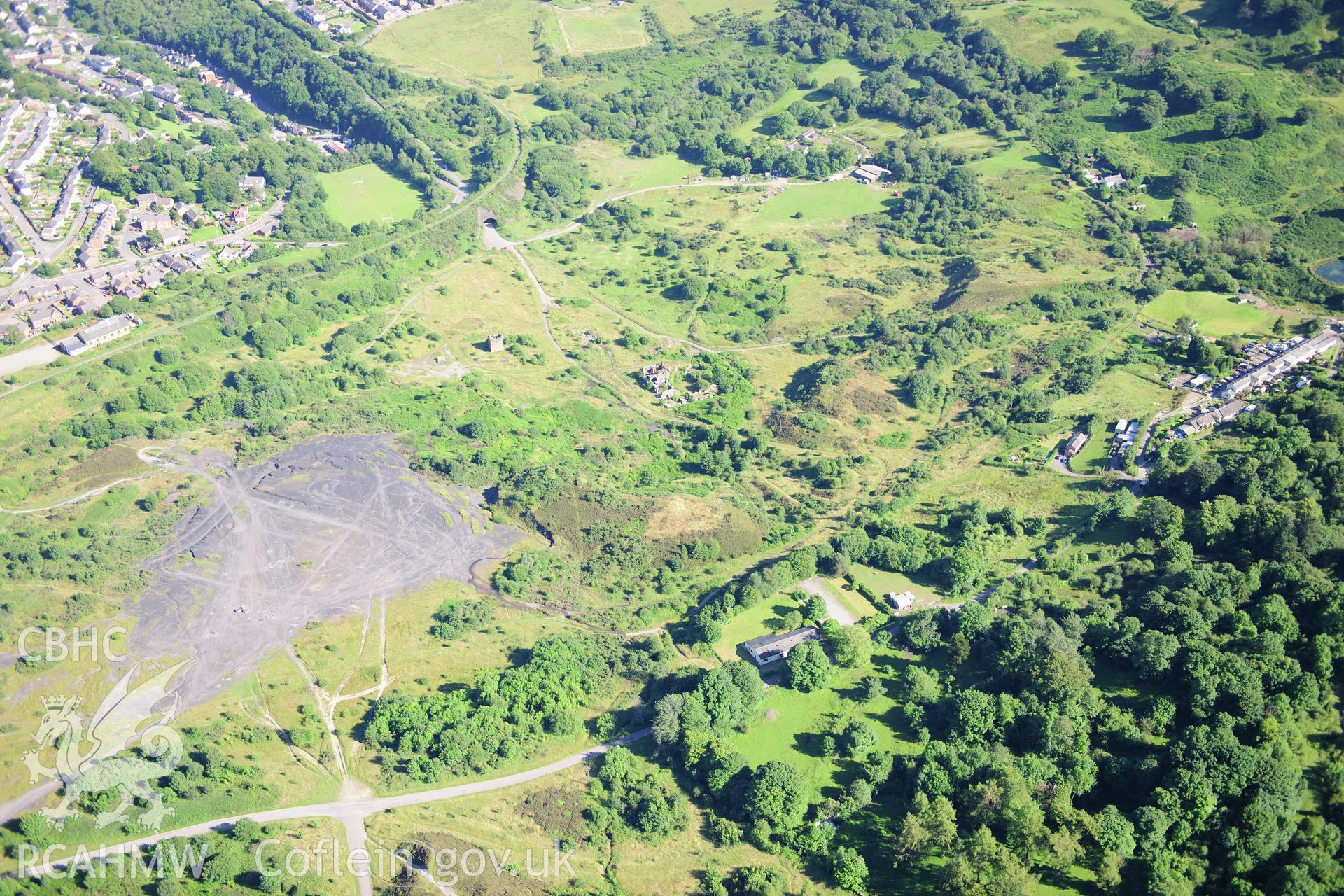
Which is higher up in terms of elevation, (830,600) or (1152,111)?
(1152,111)

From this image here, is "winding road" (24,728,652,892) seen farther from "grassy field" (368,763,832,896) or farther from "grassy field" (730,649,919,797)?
"grassy field" (730,649,919,797)

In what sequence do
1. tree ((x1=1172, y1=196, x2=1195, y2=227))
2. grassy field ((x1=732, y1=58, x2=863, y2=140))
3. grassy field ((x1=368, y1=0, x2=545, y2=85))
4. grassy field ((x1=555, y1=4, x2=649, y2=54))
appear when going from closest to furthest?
1. tree ((x1=1172, y1=196, x2=1195, y2=227))
2. grassy field ((x1=732, y1=58, x2=863, y2=140))
3. grassy field ((x1=368, y1=0, x2=545, y2=85))
4. grassy field ((x1=555, y1=4, x2=649, y2=54))

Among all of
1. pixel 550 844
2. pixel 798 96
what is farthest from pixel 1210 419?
pixel 798 96

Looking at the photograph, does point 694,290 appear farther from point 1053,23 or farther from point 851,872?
point 1053,23

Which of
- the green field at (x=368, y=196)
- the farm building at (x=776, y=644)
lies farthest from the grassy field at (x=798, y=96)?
the farm building at (x=776, y=644)

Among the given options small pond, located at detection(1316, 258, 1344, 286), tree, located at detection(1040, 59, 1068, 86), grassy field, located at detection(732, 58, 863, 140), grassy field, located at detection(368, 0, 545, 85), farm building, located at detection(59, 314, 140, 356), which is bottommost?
farm building, located at detection(59, 314, 140, 356)

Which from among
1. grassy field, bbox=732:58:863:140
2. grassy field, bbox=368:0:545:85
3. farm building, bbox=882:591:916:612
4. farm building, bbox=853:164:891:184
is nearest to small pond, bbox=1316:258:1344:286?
farm building, bbox=853:164:891:184

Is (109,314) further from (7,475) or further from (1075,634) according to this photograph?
(1075,634)

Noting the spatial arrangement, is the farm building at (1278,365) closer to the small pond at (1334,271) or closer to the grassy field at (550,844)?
the small pond at (1334,271)

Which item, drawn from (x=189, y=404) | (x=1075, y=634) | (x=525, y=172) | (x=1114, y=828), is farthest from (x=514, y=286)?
(x=1114, y=828)
